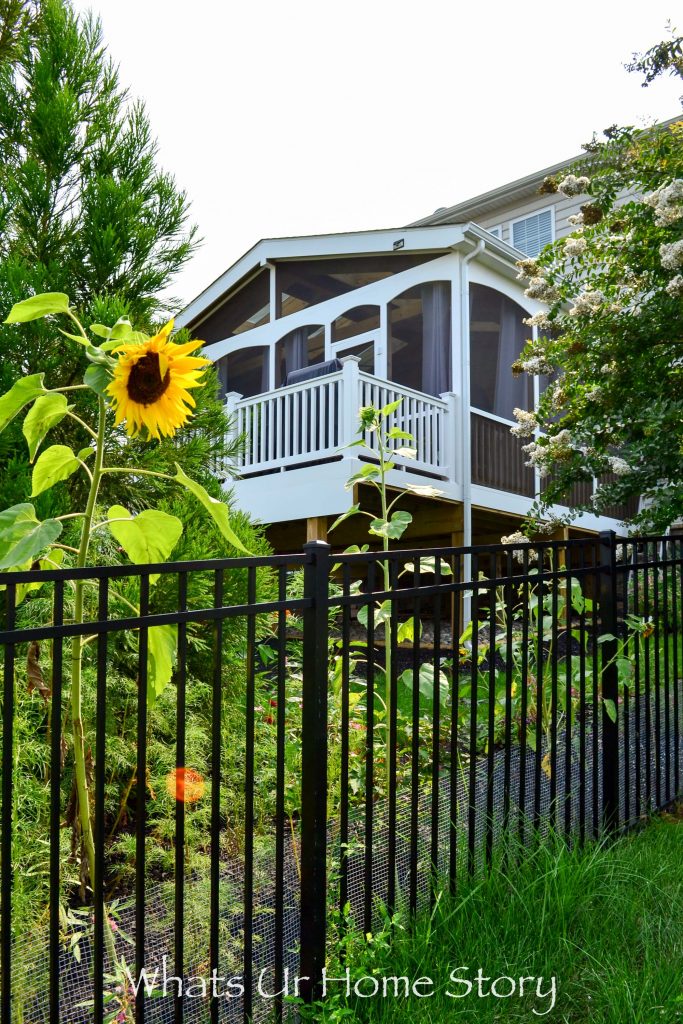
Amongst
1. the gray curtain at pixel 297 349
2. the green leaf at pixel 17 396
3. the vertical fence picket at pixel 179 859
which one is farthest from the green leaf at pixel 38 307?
the gray curtain at pixel 297 349

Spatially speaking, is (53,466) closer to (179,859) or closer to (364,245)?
(179,859)

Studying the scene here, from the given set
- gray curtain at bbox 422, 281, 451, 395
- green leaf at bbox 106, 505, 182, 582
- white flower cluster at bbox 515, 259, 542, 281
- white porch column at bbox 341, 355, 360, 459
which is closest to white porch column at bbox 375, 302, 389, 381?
gray curtain at bbox 422, 281, 451, 395

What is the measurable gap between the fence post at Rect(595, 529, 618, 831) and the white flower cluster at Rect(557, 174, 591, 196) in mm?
3230

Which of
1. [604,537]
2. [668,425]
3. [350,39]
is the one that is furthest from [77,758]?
[668,425]

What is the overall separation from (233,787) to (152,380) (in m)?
1.97

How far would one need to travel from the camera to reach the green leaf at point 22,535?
1.51 m

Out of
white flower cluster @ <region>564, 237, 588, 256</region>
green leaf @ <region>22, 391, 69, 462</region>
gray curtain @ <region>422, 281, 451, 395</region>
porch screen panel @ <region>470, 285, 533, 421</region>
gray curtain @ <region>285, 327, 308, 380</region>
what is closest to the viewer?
green leaf @ <region>22, 391, 69, 462</region>

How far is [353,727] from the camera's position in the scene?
3521 mm

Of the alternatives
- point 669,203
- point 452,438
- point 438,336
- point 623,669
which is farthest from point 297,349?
point 623,669

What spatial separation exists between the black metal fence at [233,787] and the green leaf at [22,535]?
0.08m

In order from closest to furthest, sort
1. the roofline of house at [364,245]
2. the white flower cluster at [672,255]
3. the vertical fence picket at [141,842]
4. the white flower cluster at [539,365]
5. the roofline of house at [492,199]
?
1. the vertical fence picket at [141,842]
2. the white flower cluster at [672,255]
3. the white flower cluster at [539,365]
4. the roofline of house at [364,245]
5. the roofline of house at [492,199]

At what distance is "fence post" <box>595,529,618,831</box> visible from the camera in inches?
129

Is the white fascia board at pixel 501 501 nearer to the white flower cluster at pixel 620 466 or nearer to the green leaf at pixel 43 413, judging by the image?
the white flower cluster at pixel 620 466

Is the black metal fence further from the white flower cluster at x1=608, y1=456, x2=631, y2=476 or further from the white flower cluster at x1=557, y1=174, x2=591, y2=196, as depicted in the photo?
the white flower cluster at x1=557, y1=174, x2=591, y2=196
